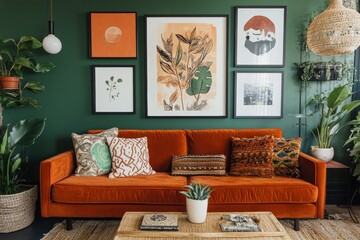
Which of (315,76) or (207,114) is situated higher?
(315,76)

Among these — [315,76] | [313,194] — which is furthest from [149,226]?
[315,76]

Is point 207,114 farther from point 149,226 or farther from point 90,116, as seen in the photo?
point 149,226

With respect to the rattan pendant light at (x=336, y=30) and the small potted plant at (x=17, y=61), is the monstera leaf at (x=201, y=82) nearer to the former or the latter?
the rattan pendant light at (x=336, y=30)

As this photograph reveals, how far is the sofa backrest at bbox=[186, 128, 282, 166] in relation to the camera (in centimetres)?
298

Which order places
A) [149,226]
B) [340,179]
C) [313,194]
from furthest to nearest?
[340,179], [313,194], [149,226]

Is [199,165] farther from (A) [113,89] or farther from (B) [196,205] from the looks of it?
(A) [113,89]

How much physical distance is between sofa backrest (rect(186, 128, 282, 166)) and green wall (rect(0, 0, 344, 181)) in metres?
0.23

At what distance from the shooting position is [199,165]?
277 cm

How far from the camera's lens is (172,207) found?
241 centimetres

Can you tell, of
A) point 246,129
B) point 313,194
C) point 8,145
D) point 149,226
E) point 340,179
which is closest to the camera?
point 149,226

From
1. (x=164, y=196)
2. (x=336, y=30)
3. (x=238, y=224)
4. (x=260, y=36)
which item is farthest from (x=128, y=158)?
(x=336, y=30)

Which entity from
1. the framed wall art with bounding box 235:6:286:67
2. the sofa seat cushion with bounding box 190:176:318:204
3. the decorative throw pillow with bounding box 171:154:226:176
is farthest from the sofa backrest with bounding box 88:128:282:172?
the framed wall art with bounding box 235:6:286:67

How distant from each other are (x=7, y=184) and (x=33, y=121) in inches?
23.5

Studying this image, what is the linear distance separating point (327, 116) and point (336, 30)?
1.05m
